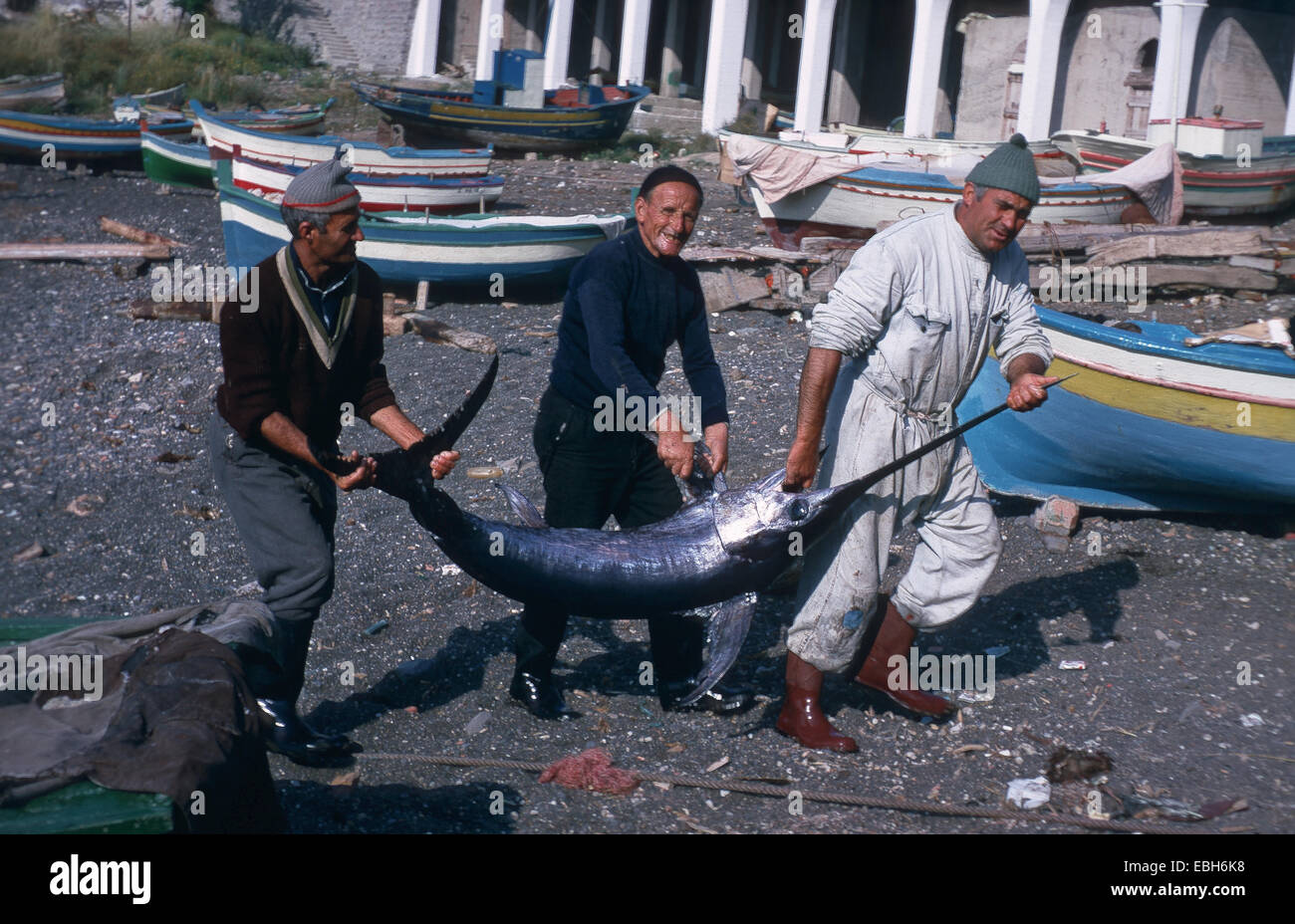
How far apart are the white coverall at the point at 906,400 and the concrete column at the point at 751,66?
22.5 m

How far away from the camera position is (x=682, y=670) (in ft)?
16.4

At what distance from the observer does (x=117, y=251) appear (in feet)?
48.1

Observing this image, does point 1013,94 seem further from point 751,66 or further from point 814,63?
point 751,66

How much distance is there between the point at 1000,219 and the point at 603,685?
2.58 meters

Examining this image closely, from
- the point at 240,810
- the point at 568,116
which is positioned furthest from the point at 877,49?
the point at 240,810

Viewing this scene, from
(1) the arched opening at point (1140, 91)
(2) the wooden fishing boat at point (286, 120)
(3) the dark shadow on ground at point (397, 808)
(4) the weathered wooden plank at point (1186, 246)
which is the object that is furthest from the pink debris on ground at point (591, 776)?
(2) the wooden fishing boat at point (286, 120)

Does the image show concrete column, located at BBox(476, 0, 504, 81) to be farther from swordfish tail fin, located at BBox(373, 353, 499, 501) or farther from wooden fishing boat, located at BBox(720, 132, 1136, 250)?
swordfish tail fin, located at BBox(373, 353, 499, 501)

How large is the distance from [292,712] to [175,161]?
56.8 ft

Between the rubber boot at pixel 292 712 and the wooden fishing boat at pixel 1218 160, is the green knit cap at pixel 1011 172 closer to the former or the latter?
the rubber boot at pixel 292 712

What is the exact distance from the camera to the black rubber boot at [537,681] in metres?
4.80

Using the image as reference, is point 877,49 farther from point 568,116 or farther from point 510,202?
point 510,202

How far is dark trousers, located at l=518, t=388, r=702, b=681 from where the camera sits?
460cm

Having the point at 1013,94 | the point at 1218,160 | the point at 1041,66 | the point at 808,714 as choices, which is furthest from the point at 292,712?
the point at 1013,94

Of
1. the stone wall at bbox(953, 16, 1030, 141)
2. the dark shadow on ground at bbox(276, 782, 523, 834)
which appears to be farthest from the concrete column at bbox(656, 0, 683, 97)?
the dark shadow on ground at bbox(276, 782, 523, 834)
